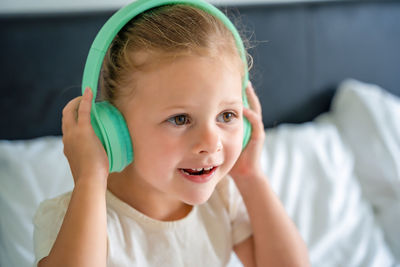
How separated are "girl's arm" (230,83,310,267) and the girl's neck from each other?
17cm

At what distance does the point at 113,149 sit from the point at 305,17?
1203mm

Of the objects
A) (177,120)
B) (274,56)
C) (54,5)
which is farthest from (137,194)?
(274,56)

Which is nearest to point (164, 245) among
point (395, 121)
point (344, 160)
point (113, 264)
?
point (113, 264)

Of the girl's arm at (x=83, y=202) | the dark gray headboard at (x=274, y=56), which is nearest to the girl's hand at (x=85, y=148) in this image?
the girl's arm at (x=83, y=202)

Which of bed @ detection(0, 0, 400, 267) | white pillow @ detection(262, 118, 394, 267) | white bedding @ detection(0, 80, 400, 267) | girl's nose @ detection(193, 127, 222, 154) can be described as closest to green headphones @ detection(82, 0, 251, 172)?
girl's nose @ detection(193, 127, 222, 154)

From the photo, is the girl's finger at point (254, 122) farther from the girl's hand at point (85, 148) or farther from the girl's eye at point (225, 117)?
the girl's hand at point (85, 148)

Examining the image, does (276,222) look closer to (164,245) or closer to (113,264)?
(164,245)

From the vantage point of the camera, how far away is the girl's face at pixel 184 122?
26.6 inches

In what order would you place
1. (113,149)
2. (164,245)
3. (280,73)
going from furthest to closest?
1. (280,73)
2. (164,245)
3. (113,149)

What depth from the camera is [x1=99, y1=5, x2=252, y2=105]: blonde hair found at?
69 cm

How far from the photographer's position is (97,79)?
0.66m

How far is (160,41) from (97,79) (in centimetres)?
12

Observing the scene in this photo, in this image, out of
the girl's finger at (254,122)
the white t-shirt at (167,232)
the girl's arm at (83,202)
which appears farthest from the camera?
the girl's finger at (254,122)

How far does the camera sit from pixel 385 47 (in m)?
Answer: 1.81
